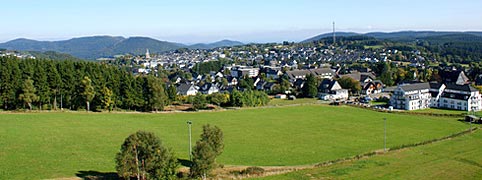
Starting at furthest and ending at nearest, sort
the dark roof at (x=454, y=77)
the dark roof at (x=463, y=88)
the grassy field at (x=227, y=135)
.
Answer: the dark roof at (x=454, y=77) < the dark roof at (x=463, y=88) < the grassy field at (x=227, y=135)

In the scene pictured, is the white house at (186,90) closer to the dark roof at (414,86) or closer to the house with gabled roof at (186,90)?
the house with gabled roof at (186,90)

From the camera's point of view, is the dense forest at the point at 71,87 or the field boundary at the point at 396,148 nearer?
the field boundary at the point at 396,148

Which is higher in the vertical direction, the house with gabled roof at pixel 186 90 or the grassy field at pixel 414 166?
the house with gabled roof at pixel 186 90

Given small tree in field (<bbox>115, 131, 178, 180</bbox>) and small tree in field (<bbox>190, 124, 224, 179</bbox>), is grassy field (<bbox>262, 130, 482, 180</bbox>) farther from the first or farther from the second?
small tree in field (<bbox>115, 131, 178, 180</bbox>)

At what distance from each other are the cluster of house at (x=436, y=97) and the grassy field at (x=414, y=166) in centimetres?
2127

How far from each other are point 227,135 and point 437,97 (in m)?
29.1

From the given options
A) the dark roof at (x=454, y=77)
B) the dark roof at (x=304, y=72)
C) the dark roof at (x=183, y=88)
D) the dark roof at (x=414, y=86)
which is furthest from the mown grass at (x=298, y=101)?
the dark roof at (x=454, y=77)

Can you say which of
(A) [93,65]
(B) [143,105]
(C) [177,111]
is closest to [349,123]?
(C) [177,111]

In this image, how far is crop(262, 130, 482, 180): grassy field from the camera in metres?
19.3

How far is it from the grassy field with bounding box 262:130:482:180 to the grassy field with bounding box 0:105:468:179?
2238mm

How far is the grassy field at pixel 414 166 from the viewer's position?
19.3 m

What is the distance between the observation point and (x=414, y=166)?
20969 millimetres

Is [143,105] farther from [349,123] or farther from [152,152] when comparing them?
[152,152]

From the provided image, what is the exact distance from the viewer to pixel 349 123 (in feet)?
114
